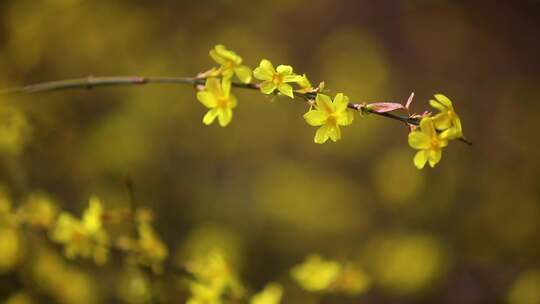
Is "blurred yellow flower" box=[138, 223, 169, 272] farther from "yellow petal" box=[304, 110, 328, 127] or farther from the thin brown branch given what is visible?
"yellow petal" box=[304, 110, 328, 127]

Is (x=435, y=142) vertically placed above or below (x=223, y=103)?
below

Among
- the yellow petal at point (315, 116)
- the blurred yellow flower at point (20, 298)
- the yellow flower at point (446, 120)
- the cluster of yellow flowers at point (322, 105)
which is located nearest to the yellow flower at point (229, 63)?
the cluster of yellow flowers at point (322, 105)

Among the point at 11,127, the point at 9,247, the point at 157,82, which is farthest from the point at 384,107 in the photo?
the point at 9,247

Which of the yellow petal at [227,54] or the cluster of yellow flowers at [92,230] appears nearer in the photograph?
the yellow petal at [227,54]

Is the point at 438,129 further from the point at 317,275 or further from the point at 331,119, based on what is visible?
the point at 317,275

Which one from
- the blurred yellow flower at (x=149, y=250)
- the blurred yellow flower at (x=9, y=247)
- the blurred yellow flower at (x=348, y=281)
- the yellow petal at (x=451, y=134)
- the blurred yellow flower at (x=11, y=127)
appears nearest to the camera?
the yellow petal at (x=451, y=134)

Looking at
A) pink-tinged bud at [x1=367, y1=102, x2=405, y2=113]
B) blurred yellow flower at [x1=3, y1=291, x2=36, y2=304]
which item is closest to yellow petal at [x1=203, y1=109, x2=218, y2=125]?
pink-tinged bud at [x1=367, y1=102, x2=405, y2=113]

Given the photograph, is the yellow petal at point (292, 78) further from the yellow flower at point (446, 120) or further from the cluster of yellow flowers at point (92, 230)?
the cluster of yellow flowers at point (92, 230)
